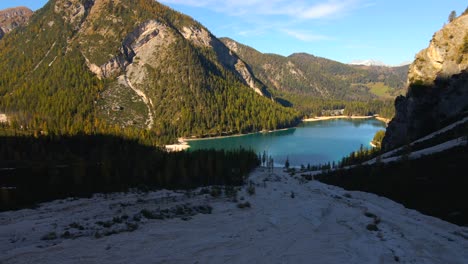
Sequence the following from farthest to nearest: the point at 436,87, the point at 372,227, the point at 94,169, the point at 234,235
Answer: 1. the point at 436,87
2. the point at 94,169
3. the point at 372,227
4. the point at 234,235

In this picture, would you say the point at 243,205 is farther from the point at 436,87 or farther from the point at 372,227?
the point at 436,87

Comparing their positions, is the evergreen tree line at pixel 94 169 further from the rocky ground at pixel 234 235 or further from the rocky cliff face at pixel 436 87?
the rocky cliff face at pixel 436 87

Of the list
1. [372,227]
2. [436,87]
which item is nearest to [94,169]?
[372,227]

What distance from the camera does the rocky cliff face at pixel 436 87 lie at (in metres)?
84.0

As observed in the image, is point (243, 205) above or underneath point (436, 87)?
underneath

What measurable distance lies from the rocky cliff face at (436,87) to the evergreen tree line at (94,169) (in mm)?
51976

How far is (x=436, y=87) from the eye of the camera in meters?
92.7

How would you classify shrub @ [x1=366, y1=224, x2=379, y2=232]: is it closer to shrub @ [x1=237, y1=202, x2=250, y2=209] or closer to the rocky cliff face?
shrub @ [x1=237, y1=202, x2=250, y2=209]

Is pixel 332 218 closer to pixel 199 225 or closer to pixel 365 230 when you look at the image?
pixel 365 230

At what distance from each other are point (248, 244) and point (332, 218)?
9.83m

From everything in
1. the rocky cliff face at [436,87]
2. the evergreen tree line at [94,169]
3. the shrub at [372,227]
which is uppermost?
the rocky cliff face at [436,87]

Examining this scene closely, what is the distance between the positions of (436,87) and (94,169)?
9630cm

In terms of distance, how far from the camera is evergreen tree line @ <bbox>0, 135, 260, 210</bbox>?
45.1 m

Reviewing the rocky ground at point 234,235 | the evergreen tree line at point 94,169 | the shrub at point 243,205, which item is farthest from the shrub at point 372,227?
the evergreen tree line at point 94,169
